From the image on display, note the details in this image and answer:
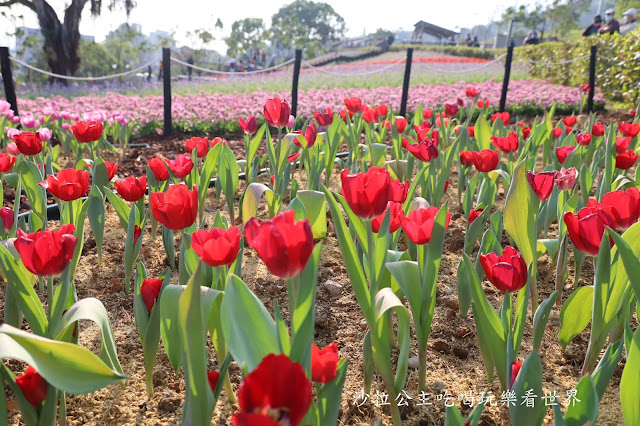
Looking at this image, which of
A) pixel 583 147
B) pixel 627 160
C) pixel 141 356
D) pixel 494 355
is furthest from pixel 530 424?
pixel 583 147

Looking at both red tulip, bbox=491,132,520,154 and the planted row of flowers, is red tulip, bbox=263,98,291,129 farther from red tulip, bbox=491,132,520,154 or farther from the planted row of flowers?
red tulip, bbox=491,132,520,154

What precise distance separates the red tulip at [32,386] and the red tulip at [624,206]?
126 centimetres

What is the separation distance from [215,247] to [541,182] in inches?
38.3

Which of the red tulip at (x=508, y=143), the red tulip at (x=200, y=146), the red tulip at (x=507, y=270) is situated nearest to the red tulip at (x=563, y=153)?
the red tulip at (x=508, y=143)

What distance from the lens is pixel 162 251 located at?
2316 mm

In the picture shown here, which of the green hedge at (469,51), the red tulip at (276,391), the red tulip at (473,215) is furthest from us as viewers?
the green hedge at (469,51)

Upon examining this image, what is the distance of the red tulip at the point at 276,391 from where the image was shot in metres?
0.55

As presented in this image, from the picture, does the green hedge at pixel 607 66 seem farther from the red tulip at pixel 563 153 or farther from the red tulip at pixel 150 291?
the red tulip at pixel 150 291

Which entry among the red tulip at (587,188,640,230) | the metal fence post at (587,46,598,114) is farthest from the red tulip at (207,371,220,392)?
the metal fence post at (587,46,598,114)

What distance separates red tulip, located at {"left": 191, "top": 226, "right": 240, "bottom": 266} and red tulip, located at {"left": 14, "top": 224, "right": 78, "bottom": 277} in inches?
10.0

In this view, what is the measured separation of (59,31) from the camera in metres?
16.4

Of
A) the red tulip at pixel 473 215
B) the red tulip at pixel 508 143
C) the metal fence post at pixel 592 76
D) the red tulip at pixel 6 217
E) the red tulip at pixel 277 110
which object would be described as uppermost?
the metal fence post at pixel 592 76

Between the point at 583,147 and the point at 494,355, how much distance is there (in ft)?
8.59

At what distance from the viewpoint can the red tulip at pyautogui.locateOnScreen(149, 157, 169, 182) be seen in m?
2.10
